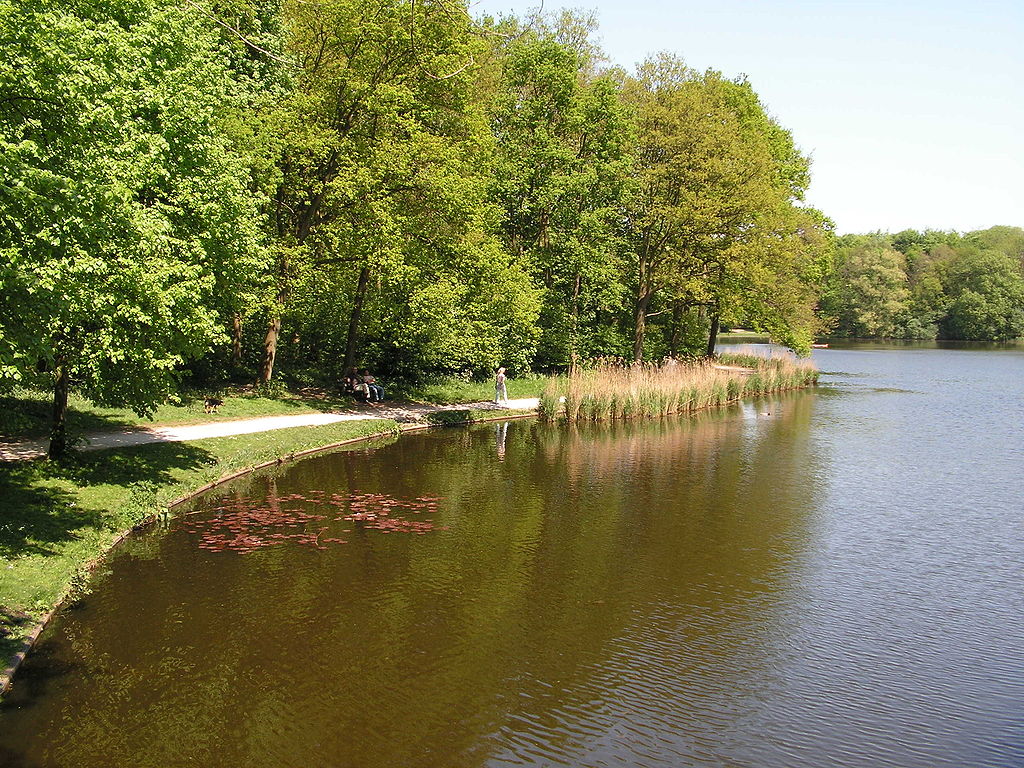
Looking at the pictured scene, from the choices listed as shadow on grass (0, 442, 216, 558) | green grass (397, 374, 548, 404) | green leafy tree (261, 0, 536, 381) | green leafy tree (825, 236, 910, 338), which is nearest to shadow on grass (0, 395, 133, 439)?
shadow on grass (0, 442, 216, 558)

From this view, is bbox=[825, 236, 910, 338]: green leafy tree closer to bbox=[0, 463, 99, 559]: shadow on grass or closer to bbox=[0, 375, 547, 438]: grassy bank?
bbox=[0, 375, 547, 438]: grassy bank

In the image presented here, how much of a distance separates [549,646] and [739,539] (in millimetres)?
5443

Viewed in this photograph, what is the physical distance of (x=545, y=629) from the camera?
942 centimetres

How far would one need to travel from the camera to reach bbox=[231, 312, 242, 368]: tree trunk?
2495cm

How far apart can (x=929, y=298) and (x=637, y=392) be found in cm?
8299

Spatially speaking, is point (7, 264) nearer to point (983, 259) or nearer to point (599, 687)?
point (599, 687)

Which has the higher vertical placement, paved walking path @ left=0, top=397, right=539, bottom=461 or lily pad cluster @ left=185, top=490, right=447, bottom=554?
paved walking path @ left=0, top=397, right=539, bottom=461

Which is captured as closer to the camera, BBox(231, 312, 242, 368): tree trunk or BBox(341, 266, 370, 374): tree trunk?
BBox(231, 312, 242, 368): tree trunk

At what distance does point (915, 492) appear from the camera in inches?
667

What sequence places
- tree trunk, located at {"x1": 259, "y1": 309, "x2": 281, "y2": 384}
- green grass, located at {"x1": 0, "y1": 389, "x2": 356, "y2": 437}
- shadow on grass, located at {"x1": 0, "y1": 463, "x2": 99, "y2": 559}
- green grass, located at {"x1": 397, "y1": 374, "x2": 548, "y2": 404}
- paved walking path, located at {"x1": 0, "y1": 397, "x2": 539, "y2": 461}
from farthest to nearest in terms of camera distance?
green grass, located at {"x1": 397, "y1": 374, "x2": 548, "y2": 404} < tree trunk, located at {"x1": 259, "y1": 309, "x2": 281, "y2": 384} < green grass, located at {"x1": 0, "y1": 389, "x2": 356, "y2": 437} < paved walking path, located at {"x1": 0, "y1": 397, "x2": 539, "y2": 461} < shadow on grass, located at {"x1": 0, "y1": 463, "x2": 99, "y2": 559}

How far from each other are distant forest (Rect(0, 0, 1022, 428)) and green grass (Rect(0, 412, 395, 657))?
4.63 feet

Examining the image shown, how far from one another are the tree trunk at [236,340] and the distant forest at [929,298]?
7530cm

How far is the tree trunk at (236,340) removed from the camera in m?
25.0

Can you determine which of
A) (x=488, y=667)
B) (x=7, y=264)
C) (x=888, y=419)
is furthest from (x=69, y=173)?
(x=888, y=419)
